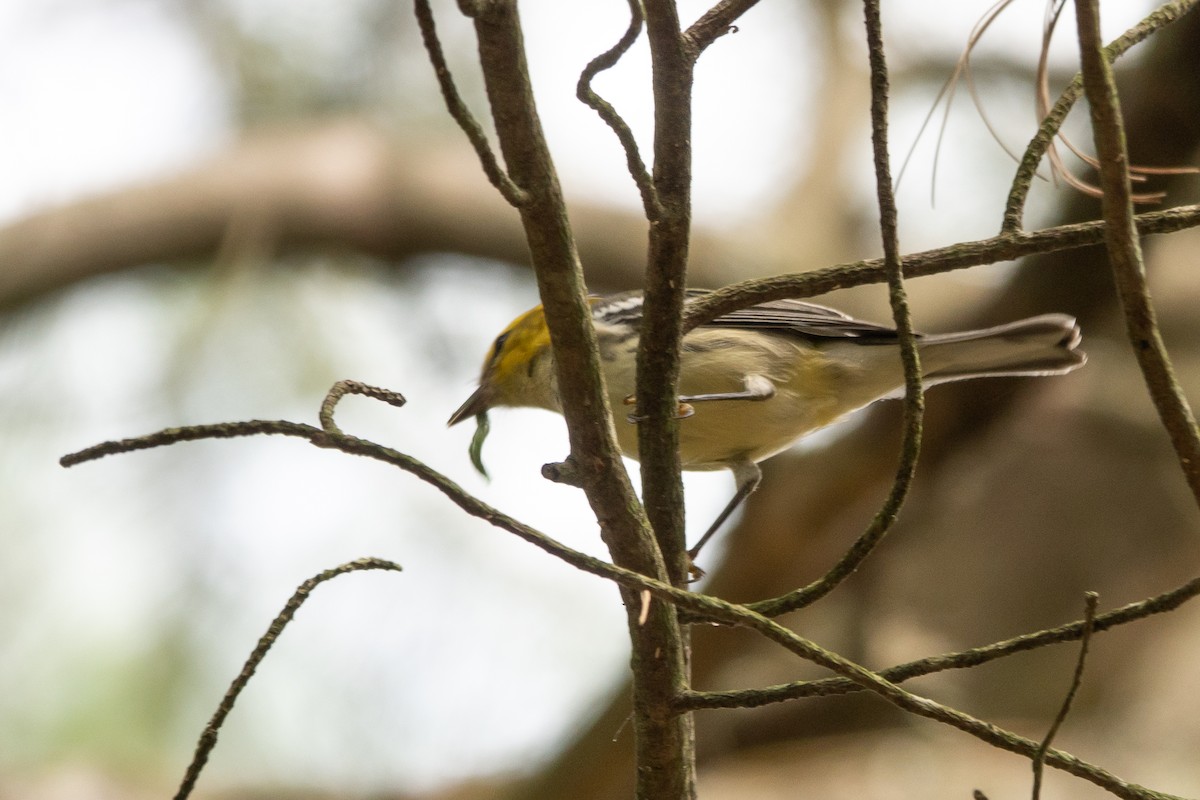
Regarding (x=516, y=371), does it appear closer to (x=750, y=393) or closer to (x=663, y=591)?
(x=750, y=393)

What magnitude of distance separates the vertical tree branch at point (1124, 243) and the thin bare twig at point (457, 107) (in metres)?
0.54

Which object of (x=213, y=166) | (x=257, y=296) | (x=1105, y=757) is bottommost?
(x=1105, y=757)

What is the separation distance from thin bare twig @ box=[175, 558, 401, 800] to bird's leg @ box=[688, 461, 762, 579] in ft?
3.85

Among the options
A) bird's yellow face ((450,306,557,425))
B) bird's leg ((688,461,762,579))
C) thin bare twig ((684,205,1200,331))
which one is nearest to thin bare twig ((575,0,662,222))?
thin bare twig ((684,205,1200,331))

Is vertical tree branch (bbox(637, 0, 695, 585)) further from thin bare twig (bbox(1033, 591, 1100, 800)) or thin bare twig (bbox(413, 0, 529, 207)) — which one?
thin bare twig (bbox(1033, 591, 1100, 800))

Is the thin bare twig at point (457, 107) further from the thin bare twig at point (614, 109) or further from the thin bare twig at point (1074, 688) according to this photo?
the thin bare twig at point (1074, 688)

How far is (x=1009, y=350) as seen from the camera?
8.57 ft

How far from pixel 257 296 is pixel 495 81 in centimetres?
494

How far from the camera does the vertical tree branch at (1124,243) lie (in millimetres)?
1015

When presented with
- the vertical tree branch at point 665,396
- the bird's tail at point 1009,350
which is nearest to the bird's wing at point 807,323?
the bird's tail at point 1009,350

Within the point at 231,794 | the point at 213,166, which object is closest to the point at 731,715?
the point at 231,794

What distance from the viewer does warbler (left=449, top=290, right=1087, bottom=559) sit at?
8.54 feet

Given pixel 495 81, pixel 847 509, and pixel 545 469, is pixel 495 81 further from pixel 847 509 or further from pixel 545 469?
pixel 847 509

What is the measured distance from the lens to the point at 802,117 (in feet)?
21.8
